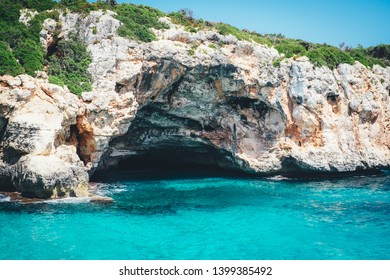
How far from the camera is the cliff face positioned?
24.2m

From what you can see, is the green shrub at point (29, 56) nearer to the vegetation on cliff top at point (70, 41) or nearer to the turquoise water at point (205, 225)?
the vegetation on cliff top at point (70, 41)

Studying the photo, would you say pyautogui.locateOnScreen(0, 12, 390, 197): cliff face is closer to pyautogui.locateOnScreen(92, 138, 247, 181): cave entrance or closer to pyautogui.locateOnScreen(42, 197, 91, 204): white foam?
pyautogui.locateOnScreen(92, 138, 247, 181): cave entrance

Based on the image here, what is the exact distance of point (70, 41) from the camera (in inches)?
1009

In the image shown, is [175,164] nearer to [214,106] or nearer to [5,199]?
[214,106]

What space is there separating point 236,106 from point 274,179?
22.0ft

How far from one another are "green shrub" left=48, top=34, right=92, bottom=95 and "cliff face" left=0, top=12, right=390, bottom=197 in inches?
23.2

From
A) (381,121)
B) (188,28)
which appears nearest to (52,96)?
(188,28)

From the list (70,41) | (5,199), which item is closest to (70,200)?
(5,199)

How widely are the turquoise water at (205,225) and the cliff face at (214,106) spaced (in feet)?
13.3

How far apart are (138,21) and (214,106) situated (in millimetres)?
9312

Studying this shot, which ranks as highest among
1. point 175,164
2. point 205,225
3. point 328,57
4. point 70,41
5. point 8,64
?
point 328,57

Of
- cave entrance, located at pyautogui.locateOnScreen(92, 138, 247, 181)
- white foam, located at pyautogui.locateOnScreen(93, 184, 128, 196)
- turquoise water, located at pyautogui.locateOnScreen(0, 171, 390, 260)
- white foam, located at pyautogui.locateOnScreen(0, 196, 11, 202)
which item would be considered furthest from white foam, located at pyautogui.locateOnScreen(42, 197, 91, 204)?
cave entrance, located at pyautogui.locateOnScreen(92, 138, 247, 181)

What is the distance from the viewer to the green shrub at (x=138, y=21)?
86.2 ft

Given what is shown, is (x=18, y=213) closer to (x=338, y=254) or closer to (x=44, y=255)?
(x=44, y=255)
